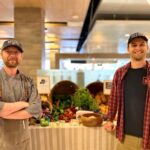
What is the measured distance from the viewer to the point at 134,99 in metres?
1.98

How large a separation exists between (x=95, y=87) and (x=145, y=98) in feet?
4.94

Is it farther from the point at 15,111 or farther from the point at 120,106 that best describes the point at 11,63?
the point at 120,106

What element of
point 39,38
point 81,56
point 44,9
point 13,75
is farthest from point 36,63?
point 13,75

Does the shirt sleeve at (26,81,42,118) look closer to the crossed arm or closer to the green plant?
the crossed arm

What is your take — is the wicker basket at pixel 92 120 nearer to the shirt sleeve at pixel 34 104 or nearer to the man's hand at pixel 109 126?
the man's hand at pixel 109 126

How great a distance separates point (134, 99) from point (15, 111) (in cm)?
88

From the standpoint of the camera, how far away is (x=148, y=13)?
20.3 ft

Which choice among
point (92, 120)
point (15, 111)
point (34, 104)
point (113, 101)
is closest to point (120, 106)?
point (113, 101)

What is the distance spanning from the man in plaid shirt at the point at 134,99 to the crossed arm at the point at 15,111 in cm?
74

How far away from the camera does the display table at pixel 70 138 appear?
2.55m

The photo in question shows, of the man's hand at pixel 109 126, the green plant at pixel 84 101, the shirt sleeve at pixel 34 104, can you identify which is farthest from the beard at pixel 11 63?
the green plant at pixel 84 101

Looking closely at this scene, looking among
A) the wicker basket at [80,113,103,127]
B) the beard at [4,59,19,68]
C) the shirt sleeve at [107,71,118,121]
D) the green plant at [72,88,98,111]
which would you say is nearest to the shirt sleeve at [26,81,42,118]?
the beard at [4,59,19,68]

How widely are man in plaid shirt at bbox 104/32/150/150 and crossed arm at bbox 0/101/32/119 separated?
0.74 m

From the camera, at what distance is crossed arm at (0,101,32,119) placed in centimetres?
181
